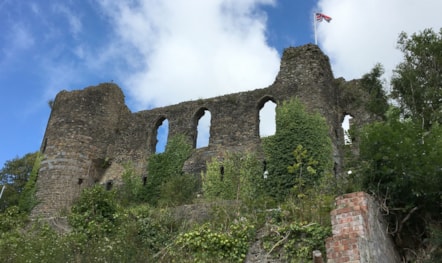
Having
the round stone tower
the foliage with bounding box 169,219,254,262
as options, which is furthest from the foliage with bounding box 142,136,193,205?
the foliage with bounding box 169,219,254,262

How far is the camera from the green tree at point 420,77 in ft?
53.0

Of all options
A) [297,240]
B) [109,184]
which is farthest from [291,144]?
[109,184]

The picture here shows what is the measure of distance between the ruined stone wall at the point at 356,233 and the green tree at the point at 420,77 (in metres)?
7.87

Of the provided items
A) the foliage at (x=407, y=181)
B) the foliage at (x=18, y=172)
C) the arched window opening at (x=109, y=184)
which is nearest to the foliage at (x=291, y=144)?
the foliage at (x=407, y=181)

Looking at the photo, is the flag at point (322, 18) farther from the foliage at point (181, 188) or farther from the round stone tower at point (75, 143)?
the round stone tower at point (75, 143)

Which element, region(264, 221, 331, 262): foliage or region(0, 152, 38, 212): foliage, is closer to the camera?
region(264, 221, 331, 262): foliage

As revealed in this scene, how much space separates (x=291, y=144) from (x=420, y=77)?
195 inches

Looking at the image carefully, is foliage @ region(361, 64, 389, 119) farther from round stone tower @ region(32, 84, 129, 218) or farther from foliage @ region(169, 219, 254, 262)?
round stone tower @ region(32, 84, 129, 218)

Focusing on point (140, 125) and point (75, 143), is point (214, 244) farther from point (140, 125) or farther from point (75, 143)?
point (140, 125)

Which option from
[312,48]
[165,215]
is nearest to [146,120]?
[312,48]

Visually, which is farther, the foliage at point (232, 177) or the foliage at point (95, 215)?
the foliage at point (232, 177)

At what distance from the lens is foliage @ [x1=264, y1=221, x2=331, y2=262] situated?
9.18 meters

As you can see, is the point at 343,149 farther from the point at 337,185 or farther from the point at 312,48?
the point at 337,185

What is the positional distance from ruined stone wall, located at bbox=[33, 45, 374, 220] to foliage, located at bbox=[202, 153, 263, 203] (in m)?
0.55
